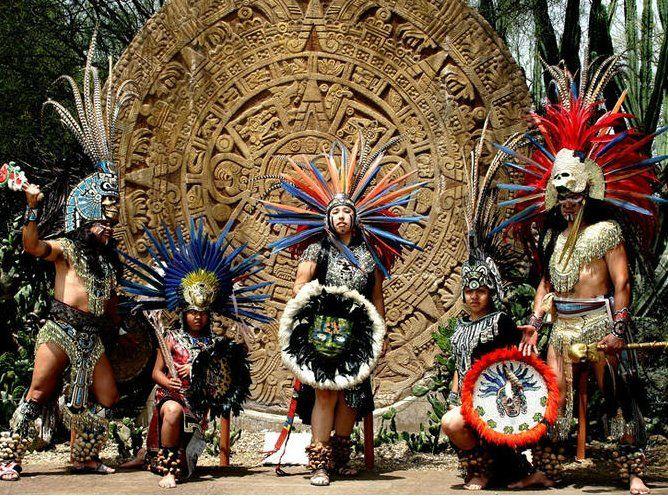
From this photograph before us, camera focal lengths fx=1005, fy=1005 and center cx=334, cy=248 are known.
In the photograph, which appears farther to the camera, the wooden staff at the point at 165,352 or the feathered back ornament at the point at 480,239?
the wooden staff at the point at 165,352

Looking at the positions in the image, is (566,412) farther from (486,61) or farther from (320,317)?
(486,61)

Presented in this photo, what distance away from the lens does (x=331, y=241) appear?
5.77m

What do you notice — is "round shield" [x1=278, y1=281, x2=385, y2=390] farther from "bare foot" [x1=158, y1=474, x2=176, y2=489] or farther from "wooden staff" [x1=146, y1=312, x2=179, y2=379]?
"bare foot" [x1=158, y1=474, x2=176, y2=489]

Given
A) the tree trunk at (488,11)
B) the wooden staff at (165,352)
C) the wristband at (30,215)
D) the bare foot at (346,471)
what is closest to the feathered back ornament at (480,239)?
the bare foot at (346,471)

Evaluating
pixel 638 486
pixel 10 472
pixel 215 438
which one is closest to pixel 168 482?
pixel 10 472

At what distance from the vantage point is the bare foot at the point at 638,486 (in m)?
4.99

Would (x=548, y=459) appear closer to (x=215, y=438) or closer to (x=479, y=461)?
(x=479, y=461)

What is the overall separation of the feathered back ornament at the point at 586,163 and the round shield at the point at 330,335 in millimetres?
911

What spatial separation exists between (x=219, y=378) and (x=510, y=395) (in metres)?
1.63

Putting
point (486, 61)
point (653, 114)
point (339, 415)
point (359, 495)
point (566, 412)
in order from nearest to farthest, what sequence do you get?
1. point (359, 495)
2. point (566, 412)
3. point (339, 415)
4. point (486, 61)
5. point (653, 114)

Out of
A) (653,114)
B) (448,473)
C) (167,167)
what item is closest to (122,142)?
(167,167)

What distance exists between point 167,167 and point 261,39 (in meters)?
1.15

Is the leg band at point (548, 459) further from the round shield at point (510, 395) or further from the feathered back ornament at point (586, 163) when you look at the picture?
the feathered back ornament at point (586, 163)

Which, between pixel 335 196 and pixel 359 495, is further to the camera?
pixel 335 196
